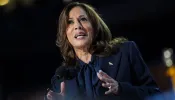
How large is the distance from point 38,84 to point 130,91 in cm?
42

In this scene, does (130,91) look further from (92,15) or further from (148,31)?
(148,31)

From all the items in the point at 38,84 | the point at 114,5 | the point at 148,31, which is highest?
the point at 114,5

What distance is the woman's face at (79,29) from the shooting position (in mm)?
626

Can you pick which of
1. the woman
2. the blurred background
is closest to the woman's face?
the woman

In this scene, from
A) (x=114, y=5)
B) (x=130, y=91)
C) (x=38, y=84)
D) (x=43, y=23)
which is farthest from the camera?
(x=114, y=5)

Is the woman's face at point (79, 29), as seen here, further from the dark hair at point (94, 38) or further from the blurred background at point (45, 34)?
the blurred background at point (45, 34)

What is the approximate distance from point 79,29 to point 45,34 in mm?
498

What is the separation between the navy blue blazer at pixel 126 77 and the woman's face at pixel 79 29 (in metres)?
0.05

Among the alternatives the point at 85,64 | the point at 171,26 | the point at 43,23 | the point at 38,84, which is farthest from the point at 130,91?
the point at 171,26

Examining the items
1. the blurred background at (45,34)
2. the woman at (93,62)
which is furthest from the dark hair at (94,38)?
the blurred background at (45,34)

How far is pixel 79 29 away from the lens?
24.8 inches

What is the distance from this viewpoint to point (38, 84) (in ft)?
2.98

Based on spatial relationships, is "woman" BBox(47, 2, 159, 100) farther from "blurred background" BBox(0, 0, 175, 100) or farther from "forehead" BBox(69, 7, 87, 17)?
"blurred background" BBox(0, 0, 175, 100)

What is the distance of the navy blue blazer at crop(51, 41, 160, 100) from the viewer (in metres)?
0.57
